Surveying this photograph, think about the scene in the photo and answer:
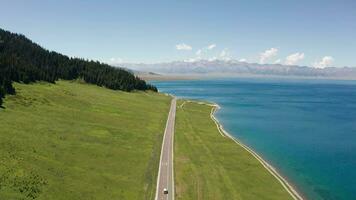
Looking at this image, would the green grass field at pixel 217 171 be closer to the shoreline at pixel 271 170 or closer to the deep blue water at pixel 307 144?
the shoreline at pixel 271 170

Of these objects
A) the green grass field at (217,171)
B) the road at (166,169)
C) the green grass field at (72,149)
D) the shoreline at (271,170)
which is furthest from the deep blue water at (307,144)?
the green grass field at (72,149)

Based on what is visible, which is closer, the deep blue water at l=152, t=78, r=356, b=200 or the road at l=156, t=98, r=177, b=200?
the road at l=156, t=98, r=177, b=200

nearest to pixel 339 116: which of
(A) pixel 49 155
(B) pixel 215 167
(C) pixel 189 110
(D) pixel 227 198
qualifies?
(C) pixel 189 110

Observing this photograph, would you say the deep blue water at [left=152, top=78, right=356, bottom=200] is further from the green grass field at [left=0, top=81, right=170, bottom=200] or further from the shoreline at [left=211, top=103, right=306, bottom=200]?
the green grass field at [left=0, top=81, right=170, bottom=200]

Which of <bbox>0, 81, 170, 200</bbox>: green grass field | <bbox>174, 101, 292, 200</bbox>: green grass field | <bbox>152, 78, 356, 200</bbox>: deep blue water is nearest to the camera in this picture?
<bbox>0, 81, 170, 200</bbox>: green grass field

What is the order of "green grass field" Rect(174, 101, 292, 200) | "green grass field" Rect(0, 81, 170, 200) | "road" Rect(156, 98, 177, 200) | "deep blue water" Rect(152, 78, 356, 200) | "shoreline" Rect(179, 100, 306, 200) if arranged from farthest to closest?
"deep blue water" Rect(152, 78, 356, 200), "shoreline" Rect(179, 100, 306, 200), "green grass field" Rect(174, 101, 292, 200), "road" Rect(156, 98, 177, 200), "green grass field" Rect(0, 81, 170, 200)

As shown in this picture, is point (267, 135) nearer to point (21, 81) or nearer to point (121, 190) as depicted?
point (121, 190)

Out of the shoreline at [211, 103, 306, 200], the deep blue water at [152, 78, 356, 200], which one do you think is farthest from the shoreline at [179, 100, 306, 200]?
the deep blue water at [152, 78, 356, 200]
